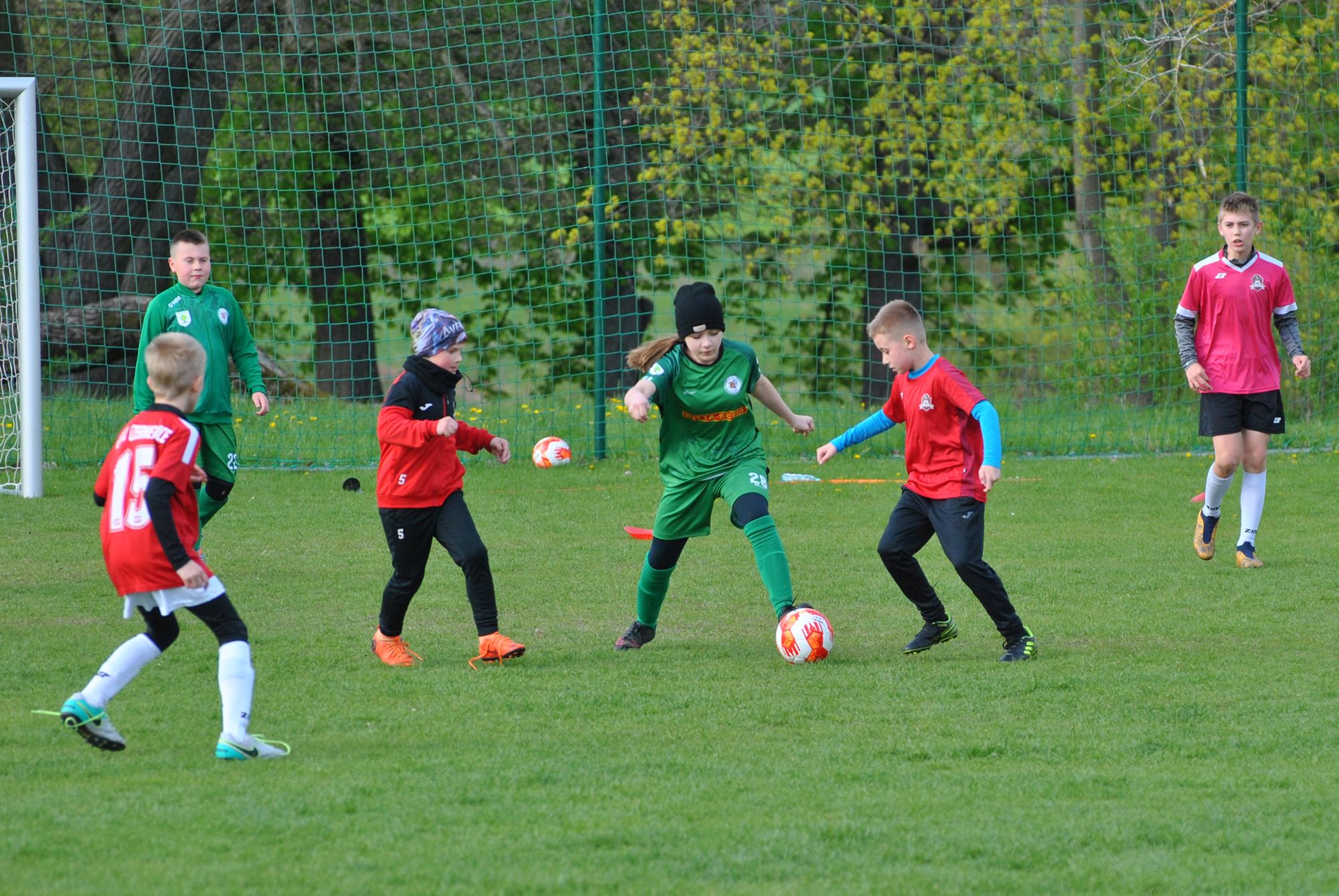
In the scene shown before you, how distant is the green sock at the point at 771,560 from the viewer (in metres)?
6.14

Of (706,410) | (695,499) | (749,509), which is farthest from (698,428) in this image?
(749,509)

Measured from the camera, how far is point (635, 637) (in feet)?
21.0

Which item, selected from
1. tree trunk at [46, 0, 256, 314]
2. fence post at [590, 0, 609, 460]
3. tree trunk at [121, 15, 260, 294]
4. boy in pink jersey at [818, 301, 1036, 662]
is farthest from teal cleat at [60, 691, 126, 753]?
tree trunk at [121, 15, 260, 294]

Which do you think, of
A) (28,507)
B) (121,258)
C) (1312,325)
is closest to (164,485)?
(28,507)

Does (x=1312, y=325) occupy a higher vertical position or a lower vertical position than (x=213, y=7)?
lower

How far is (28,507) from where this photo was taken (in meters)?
10.2

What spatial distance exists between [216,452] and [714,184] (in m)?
9.56

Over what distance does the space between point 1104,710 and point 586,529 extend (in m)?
4.86

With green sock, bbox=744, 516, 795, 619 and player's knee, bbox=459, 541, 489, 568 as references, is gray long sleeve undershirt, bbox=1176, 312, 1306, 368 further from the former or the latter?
player's knee, bbox=459, 541, 489, 568

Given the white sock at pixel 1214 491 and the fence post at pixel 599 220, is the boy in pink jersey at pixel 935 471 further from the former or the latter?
the fence post at pixel 599 220

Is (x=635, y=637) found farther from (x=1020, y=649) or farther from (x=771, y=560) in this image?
(x=1020, y=649)

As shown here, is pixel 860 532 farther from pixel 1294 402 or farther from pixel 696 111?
pixel 696 111

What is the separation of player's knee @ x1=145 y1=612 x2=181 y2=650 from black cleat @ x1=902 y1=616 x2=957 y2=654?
2.93 metres

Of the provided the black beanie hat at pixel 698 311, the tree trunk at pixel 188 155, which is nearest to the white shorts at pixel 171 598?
the black beanie hat at pixel 698 311
